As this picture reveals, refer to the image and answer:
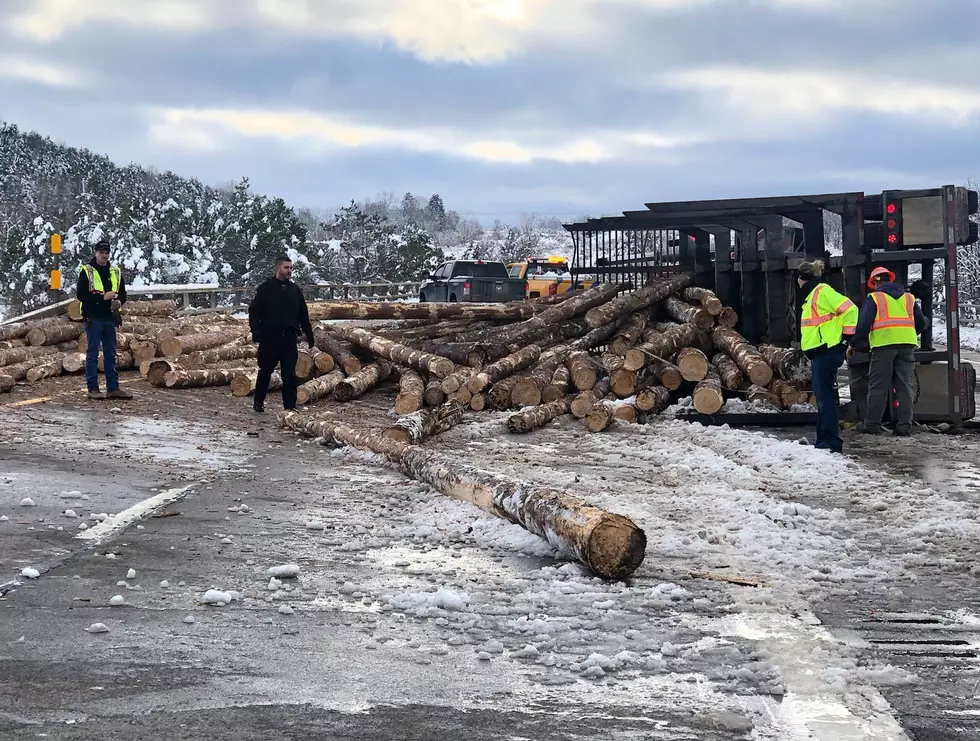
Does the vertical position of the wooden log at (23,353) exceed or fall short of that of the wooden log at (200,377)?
it exceeds it

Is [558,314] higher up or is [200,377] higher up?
[558,314]

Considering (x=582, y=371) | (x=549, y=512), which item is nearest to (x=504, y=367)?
(x=582, y=371)

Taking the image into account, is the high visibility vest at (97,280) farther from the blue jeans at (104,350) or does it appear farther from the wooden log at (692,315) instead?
the wooden log at (692,315)

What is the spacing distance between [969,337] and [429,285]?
57.1 ft

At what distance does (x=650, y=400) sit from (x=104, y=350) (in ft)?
22.3

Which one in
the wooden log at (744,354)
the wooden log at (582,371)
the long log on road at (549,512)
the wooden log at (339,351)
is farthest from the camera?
the wooden log at (339,351)

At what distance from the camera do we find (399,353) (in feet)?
53.7

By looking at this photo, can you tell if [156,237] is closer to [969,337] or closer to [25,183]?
[25,183]

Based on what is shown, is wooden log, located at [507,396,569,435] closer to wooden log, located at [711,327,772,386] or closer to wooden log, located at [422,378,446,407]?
wooden log, located at [422,378,446,407]

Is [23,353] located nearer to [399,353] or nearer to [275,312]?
[275,312]

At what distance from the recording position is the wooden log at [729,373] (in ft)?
47.6

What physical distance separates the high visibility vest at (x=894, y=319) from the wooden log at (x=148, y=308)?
13402 millimetres

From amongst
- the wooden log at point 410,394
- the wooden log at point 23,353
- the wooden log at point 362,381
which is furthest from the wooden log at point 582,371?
the wooden log at point 23,353

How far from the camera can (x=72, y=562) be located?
6.46 meters
